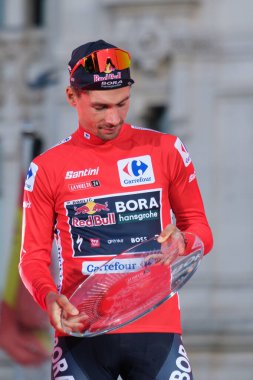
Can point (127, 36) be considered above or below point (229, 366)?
above

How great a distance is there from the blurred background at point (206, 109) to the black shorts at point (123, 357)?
30.0 feet

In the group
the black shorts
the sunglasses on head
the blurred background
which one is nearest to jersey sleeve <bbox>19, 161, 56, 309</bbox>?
the black shorts

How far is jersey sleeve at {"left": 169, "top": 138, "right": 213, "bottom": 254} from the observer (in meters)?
5.11

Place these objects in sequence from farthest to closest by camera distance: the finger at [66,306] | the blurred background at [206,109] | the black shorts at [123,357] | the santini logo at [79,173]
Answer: the blurred background at [206,109]
the santini logo at [79,173]
the black shorts at [123,357]
the finger at [66,306]

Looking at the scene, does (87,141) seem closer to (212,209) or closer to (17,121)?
(212,209)

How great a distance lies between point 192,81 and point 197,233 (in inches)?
369

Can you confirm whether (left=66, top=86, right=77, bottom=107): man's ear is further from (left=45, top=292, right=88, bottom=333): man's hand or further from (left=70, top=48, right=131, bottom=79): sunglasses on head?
(left=45, top=292, right=88, bottom=333): man's hand

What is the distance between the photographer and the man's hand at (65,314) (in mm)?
4770

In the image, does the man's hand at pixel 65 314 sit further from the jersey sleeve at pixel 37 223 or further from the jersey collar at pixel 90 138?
the jersey collar at pixel 90 138

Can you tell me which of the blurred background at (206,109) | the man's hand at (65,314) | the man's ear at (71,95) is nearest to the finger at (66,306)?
the man's hand at (65,314)

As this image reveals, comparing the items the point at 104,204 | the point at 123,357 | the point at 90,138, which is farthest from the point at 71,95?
the point at 123,357

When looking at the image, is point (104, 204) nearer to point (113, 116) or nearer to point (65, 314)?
point (113, 116)

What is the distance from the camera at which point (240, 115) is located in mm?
14320

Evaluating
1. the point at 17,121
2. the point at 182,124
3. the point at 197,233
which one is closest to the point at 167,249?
the point at 197,233
